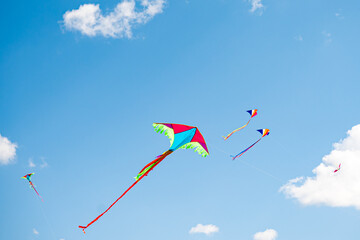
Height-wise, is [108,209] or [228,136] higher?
[228,136]

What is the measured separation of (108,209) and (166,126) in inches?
204

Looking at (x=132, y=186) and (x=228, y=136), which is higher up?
(x=228, y=136)

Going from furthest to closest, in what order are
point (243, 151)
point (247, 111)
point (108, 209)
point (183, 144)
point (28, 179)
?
point (28, 179) → point (247, 111) → point (243, 151) → point (183, 144) → point (108, 209)

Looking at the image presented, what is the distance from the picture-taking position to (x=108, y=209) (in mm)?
8953

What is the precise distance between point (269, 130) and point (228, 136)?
2.76 meters

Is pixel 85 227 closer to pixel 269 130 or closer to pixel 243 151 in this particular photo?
pixel 243 151

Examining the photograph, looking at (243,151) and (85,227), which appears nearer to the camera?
(85,227)

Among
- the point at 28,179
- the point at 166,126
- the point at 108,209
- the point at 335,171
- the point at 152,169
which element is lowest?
the point at 335,171

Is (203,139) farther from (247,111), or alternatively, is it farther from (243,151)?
(247,111)

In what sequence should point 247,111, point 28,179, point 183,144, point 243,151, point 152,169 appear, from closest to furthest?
point 152,169 < point 183,144 < point 243,151 < point 247,111 < point 28,179

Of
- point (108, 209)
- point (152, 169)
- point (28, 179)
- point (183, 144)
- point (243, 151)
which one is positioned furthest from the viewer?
point (28, 179)

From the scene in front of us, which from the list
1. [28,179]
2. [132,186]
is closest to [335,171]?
[132,186]

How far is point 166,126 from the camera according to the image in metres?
13.2

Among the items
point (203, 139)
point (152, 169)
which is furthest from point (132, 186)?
point (203, 139)
